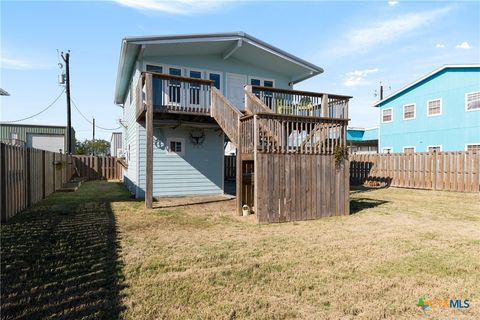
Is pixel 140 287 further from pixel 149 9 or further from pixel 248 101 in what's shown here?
pixel 149 9

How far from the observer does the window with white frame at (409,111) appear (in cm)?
1992

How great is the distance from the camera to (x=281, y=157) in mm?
6758

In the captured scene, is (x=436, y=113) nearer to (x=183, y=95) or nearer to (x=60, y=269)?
(x=183, y=95)

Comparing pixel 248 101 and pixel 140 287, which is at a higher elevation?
pixel 248 101

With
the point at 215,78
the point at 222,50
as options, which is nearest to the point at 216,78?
the point at 215,78

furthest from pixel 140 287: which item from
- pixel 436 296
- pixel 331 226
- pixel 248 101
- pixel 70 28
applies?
pixel 70 28

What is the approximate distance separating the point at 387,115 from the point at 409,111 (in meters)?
1.87

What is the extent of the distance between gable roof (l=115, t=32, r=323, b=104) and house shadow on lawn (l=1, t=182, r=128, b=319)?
6.49 metres

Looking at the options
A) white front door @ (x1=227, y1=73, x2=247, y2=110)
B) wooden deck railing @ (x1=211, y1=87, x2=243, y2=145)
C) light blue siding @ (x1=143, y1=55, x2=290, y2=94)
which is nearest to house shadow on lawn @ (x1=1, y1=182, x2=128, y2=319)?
wooden deck railing @ (x1=211, y1=87, x2=243, y2=145)

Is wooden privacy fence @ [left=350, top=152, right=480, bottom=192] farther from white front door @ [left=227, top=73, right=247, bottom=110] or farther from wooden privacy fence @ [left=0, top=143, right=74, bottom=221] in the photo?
wooden privacy fence @ [left=0, top=143, right=74, bottom=221]

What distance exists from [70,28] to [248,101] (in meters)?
6.24

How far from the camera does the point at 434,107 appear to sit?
18.6 m

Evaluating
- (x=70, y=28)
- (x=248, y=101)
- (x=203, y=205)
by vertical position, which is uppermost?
(x=70, y=28)

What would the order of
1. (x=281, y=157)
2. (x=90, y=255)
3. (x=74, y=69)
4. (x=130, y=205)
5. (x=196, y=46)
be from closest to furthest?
(x=90, y=255) → (x=281, y=157) → (x=130, y=205) → (x=196, y=46) → (x=74, y=69)
